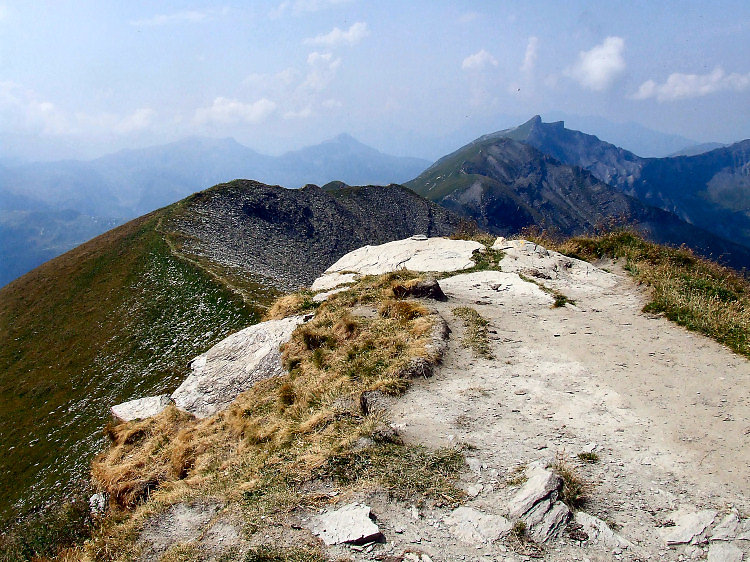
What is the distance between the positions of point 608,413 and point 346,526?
5644 mm

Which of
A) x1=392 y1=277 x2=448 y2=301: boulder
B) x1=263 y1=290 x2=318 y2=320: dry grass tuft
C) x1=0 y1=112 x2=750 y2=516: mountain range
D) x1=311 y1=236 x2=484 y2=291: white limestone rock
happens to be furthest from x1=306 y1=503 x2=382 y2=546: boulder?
x1=0 y1=112 x2=750 y2=516: mountain range

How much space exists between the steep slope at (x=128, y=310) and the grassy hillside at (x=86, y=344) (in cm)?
13

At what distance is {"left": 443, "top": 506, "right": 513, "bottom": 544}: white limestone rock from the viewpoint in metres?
6.00

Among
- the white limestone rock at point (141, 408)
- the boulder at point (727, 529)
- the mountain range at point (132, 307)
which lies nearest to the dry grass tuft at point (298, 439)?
the white limestone rock at point (141, 408)

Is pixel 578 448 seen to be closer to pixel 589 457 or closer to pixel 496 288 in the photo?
pixel 589 457

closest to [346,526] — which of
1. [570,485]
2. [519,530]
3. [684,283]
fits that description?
[519,530]

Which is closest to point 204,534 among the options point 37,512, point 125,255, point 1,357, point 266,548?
point 266,548

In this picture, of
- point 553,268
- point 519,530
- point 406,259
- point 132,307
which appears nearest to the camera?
point 519,530

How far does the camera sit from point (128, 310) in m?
46.2

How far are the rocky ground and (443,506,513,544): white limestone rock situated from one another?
0.06 feet

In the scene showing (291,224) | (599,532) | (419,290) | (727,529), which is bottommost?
(291,224)

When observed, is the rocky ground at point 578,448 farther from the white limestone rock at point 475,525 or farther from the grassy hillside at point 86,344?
the grassy hillside at point 86,344

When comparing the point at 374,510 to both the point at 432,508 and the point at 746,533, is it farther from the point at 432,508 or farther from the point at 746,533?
the point at 746,533

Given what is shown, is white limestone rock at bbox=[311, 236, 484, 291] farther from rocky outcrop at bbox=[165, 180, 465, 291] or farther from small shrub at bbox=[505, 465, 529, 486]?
rocky outcrop at bbox=[165, 180, 465, 291]
